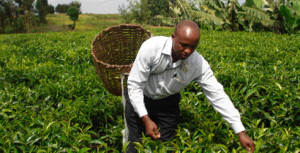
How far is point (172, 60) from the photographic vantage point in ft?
6.42

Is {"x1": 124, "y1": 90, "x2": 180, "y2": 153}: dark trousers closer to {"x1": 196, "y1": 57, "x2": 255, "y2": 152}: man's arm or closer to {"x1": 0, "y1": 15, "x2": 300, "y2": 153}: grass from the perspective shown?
{"x1": 0, "y1": 15, "x2": 300, "y2": 153}: grass

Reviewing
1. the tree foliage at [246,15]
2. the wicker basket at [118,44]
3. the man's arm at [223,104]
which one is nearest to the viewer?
the man's arm at [223,104]

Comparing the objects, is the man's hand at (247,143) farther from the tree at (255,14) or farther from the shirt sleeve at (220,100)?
the tree at (255,14)

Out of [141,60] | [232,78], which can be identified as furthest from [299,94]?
[141,60]

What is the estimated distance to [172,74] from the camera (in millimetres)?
2025

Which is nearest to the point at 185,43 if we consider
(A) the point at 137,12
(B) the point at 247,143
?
(B) the point at 247,143

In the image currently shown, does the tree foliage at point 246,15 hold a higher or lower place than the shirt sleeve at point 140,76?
higher

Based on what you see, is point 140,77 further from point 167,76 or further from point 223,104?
point 223,104

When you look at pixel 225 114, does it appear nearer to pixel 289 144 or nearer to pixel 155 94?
pixel 289 144

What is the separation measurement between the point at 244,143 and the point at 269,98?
1.06 metres

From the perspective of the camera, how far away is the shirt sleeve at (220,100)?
6.02 ft

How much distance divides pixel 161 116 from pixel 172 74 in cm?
51

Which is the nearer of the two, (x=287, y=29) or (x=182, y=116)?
(x=182, y=116)

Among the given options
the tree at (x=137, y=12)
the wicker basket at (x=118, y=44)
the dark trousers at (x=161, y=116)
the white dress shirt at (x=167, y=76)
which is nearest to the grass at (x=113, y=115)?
the dark trousers at (x=161, y=116)
